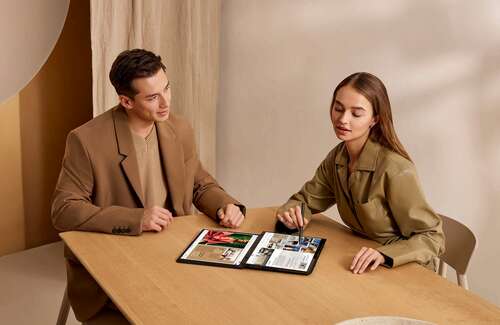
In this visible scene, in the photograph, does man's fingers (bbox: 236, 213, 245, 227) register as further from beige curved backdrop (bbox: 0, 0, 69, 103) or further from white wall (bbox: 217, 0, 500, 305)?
white wall (bbox: 217, 0, 500, 305)

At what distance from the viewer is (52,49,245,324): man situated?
202cm

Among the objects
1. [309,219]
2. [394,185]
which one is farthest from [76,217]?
[394,185]

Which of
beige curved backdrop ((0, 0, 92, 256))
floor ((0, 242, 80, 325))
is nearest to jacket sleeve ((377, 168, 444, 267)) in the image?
floor ((0, 242, 80, 325))

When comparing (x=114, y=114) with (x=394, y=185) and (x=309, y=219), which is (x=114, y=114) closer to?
(x=309, y=219)

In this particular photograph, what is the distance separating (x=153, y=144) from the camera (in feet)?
7.49

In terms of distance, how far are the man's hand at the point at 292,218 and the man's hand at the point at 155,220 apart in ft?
1.15

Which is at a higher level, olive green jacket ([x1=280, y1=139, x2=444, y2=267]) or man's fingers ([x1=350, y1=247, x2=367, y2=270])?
olive green jacket ([x1=280, y1=139, x2=444, y2=267])

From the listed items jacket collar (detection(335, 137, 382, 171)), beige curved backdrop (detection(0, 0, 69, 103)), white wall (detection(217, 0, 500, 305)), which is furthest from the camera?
white wall (detection(217, 0, 500, 305))

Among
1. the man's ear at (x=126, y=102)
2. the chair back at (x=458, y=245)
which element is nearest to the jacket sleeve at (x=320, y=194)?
the chair back at (x=458, y=245)

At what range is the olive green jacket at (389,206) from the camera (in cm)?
179

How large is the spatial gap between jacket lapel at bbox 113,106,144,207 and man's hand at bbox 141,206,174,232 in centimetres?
21

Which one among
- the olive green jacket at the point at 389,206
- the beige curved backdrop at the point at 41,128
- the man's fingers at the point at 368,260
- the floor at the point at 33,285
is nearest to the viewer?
the man's fingers at the point at 368,260

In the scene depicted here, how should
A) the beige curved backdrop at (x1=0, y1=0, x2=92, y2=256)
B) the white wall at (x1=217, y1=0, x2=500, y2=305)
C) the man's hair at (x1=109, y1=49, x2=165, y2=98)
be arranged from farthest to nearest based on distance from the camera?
the beige curved backdrop at (x1=0, y1=0, x2=92, y2=256), the white wall at (x1=217, y1=0, x2=500, y2=305), the man's hair at (x1=109, y1=49, x2=165, y2=98)

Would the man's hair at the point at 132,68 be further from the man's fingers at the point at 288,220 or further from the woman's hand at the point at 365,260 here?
the woman's hand at the point at 365,260
